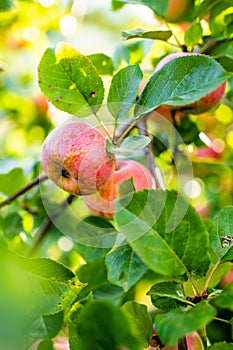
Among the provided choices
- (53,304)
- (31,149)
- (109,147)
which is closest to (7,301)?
(53,304)

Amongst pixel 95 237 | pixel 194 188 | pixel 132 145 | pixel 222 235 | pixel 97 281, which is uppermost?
pixel 132 145

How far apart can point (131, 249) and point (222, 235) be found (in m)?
0.16

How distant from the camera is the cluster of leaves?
0.45 m

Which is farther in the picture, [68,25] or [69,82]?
[68,25]

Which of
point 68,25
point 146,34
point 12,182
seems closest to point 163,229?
point 146,34

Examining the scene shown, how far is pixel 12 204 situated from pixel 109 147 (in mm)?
506

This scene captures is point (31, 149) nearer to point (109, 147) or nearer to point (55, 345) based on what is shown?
point (55, 345)

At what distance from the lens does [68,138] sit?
0.80 meters

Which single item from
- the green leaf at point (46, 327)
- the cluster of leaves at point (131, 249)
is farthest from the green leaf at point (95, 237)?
the green leaf at point (46, 327)

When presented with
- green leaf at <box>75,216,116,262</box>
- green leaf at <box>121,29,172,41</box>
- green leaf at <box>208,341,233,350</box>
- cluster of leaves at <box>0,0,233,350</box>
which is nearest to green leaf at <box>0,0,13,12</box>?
cluster of leaves at <box>0,0,233,350</box>

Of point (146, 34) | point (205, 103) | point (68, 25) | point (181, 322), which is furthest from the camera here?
point (68, 25)

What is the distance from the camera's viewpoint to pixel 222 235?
2.32 feet

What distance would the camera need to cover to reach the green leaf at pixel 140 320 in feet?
2.21

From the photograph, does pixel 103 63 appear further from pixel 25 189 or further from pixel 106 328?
pixel 106 328
